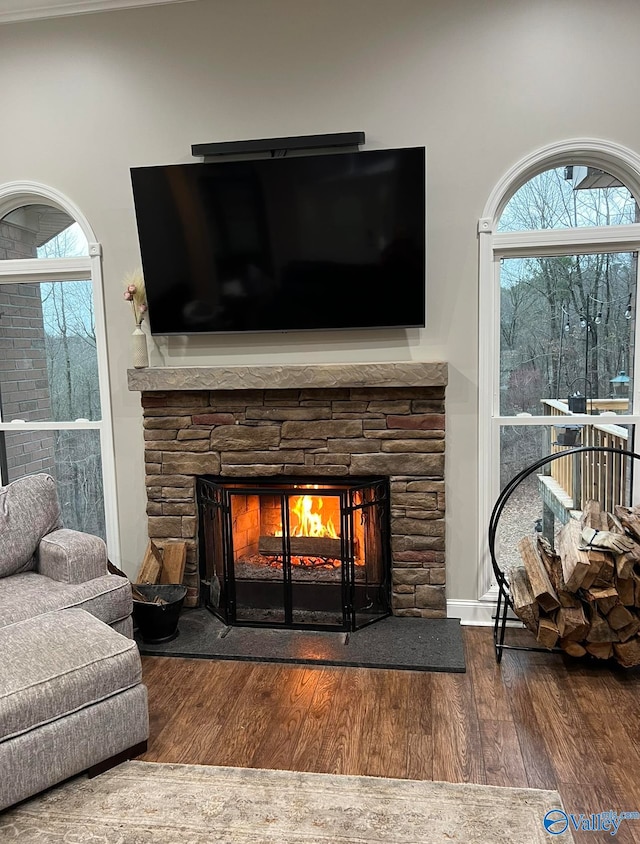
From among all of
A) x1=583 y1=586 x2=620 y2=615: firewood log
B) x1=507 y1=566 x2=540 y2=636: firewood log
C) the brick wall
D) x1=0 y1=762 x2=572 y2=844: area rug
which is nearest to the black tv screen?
the brick wall

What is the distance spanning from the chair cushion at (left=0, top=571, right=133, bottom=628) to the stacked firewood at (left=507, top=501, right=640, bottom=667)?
1.74 meters

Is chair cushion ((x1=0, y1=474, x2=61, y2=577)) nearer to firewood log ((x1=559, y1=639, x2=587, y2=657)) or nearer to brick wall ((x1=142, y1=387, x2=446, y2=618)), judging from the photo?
brick wall ((x1=142, y1=387, x2=446, y2=618))

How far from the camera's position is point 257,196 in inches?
128

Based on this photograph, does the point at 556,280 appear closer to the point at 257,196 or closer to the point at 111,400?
the point at 257,196

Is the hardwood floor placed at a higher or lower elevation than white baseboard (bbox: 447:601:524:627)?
lower

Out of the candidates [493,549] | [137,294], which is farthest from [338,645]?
[137,294]

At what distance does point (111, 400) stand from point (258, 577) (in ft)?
4.19

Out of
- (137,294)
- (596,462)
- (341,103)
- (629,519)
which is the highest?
(341,103)

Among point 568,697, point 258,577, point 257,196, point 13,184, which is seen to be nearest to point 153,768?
point 258,577

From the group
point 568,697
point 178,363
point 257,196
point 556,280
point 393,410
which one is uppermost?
point 257,196

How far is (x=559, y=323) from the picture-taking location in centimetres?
330

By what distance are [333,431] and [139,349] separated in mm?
1115

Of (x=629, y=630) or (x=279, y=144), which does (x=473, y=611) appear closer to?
(x=629, y=630)

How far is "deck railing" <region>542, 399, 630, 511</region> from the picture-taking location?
10.9 ft
